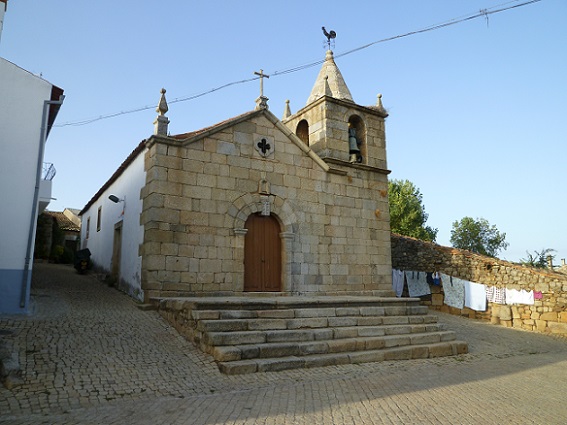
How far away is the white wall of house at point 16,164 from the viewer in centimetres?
874

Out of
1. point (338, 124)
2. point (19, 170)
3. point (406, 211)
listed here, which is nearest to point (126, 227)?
point (19, 170)

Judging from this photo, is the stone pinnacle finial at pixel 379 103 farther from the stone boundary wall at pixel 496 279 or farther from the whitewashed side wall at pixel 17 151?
the whitewashed side wall at pixel 17 151

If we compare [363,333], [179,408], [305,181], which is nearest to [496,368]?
[363,333]

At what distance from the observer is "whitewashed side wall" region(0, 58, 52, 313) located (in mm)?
8750

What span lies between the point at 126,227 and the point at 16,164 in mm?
3469

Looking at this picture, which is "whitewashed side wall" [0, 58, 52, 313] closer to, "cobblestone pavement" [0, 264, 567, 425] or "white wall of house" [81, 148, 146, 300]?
"cobblestone pavement" [0, 264, 567, 425]

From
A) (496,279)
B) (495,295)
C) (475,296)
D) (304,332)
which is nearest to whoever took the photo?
(304,332)

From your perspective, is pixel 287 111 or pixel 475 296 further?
pixel 287 111

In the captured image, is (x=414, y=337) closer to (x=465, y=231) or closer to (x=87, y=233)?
(x=87, y=233)

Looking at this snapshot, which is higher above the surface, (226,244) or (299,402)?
(226,244)

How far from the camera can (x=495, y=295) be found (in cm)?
1406

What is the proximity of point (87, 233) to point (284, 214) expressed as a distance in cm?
1244

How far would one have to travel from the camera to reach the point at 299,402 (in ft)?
16.8

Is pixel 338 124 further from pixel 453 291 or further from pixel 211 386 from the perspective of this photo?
pixel 211 386
